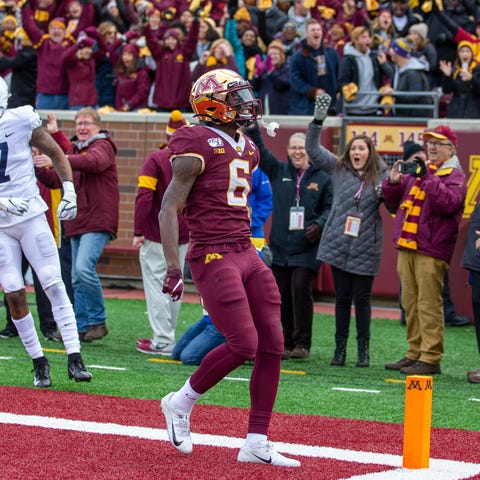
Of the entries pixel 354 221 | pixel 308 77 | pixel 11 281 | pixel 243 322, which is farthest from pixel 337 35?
pixel 243 322

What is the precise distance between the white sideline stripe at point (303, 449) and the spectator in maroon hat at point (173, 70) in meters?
8.98

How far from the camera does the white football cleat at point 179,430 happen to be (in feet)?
18.2

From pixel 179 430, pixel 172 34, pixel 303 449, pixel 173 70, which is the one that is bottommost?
pixel 303 449

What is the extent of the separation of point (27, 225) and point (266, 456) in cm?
266

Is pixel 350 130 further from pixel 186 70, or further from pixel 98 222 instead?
pixel 98 222

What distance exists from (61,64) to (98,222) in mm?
6371

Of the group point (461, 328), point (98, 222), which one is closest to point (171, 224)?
point (98, 222)

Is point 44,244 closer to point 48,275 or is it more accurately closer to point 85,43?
point 48,275

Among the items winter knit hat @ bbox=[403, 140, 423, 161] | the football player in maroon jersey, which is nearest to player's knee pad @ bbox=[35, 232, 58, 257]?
the football player in maroon jersey

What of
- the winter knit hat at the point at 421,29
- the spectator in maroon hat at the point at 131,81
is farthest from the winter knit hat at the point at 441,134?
the spectator in maroon hat at the point at 131,81

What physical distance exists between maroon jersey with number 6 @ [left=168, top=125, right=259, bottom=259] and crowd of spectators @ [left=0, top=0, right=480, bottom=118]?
7.69 metres

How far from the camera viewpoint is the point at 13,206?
7094mm

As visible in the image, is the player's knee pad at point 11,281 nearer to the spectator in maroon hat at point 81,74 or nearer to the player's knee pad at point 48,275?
the player's knee pad at point 48,275

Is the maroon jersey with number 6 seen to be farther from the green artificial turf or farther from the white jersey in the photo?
the white jersey
